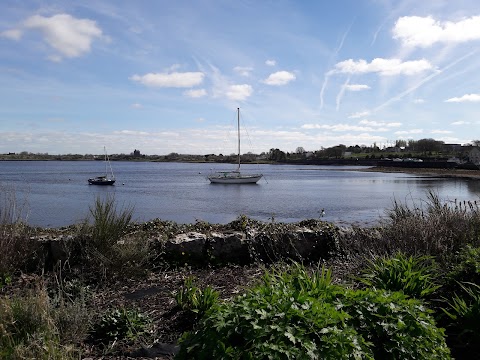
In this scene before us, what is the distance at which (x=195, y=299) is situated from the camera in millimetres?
4852

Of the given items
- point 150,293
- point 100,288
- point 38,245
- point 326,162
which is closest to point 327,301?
point 150,293

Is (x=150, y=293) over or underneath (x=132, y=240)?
underneath

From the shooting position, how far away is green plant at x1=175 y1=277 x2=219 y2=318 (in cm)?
477

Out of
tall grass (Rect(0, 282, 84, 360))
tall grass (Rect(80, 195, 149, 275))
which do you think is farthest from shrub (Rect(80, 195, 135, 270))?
tall grass (Rect(0, 282, 84, 360))

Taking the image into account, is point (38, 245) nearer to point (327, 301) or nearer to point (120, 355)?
point (120, 355)

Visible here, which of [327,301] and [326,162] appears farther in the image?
[326,162]

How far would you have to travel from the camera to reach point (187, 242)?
24.0ft

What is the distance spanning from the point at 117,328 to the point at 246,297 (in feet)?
7.06

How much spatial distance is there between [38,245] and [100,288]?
1.56 metres

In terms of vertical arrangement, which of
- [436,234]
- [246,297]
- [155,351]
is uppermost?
[246,297]

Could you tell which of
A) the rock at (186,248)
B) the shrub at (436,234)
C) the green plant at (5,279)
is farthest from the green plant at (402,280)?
the green plant at (5,279)

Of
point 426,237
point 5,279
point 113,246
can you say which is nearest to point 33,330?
point 5,279

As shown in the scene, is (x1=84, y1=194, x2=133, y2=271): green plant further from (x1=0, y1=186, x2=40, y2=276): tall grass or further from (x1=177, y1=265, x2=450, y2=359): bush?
(x1=177, y1=265, x2=450, y2=359): bush

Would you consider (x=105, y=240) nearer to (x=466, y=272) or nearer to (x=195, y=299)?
(x=195, y=299)
